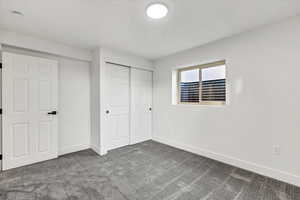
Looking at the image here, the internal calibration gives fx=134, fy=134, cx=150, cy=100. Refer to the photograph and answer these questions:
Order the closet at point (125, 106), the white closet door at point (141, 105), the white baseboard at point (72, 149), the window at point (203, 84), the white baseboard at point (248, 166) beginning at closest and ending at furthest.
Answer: the white baseboard at point (248, 166)
the window at point (203, 84)
the white baseboard at point (72, 149)
the closet at point (125, 106)
the white closet door at point (141, 105)

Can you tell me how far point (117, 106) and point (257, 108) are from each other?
2.80 m

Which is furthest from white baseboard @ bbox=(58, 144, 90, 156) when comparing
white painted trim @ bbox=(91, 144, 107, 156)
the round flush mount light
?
the round flush mount light

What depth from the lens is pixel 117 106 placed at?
3322 mm

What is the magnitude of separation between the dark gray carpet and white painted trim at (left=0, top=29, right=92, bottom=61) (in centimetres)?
214

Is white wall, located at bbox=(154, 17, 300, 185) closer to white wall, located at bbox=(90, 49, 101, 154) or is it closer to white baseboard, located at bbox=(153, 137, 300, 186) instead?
white baseboard, located at bbox=(153, 137, 300, 186)

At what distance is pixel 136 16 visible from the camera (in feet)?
6.08

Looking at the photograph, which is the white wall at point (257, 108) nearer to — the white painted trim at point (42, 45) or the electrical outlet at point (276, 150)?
the electrical outlet at point (276, 150)

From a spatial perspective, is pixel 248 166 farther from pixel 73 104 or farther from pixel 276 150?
pixel 73 104

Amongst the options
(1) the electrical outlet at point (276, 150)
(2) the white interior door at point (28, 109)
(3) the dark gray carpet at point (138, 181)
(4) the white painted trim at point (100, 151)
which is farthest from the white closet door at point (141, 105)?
(1) the electrical outlet at point (276, 150)

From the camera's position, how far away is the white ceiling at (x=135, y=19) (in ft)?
5.33

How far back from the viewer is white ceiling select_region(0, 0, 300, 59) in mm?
1624

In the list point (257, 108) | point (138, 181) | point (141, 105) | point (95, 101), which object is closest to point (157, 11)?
point (257, 108)

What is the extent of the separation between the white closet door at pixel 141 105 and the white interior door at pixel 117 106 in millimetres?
163

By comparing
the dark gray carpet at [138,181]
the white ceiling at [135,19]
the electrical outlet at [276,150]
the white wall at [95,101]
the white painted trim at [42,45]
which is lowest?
the dark gray carpet at [138,181]
